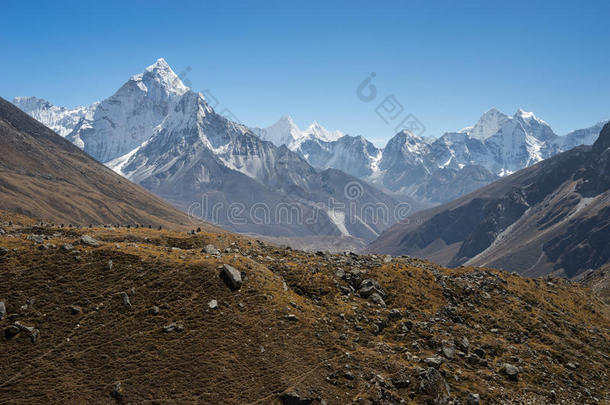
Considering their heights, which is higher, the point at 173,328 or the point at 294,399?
the point at 173,328

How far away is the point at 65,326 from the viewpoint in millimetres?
30062

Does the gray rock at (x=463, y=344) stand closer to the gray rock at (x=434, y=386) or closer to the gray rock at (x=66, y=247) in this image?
the gray rock at (x=434, y=386)

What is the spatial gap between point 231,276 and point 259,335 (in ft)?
19.6

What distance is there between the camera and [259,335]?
31.3 metres

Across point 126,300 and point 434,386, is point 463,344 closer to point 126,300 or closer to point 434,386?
point 434,386

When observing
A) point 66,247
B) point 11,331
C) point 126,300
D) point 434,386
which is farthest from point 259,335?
point 66,247

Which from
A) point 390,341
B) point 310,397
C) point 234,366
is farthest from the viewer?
point 390,341

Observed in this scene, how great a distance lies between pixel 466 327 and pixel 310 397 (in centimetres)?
1881

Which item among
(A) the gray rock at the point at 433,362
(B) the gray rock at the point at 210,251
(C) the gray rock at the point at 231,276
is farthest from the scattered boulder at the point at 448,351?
(B) the gray rock at the point at 210,251

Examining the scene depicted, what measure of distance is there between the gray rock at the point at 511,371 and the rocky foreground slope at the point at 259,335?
18 centimetres

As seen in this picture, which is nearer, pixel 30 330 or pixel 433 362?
pixel 30 330

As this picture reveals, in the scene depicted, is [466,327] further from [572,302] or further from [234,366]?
[572,302]

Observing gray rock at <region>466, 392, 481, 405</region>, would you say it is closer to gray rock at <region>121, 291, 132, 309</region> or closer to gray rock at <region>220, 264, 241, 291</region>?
gray rock at <region>220, 264, 241, 291</region>

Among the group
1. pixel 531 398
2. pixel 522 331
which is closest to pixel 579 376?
pixel 522 331
